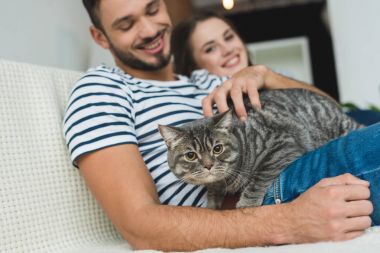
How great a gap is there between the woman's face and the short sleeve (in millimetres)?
929

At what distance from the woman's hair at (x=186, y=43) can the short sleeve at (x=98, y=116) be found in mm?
1016

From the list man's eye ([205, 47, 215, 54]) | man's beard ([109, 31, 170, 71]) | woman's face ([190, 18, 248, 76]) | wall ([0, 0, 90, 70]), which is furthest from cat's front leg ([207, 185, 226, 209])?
man's eye ([205, 47, 215, 54])

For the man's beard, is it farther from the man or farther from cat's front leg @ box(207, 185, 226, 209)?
cat's front leg @ box(207, 185, 226, 209)

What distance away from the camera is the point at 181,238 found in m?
0.94

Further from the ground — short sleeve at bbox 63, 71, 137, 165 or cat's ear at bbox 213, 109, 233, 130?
short sleeve at bbox 63, 71, 137, 165

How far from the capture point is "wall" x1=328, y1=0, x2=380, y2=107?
2.59 meters

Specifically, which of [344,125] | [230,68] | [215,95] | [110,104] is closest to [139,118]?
[110,104]

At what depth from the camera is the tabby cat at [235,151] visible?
1.13 meters

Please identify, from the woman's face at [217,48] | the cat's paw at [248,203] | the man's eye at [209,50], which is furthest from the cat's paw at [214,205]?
the man's eye at [209,50]

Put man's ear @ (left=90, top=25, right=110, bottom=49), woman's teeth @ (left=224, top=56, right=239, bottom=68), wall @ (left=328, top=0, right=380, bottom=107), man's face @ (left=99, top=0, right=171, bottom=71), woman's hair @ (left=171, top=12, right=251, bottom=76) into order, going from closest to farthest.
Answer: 1. man's face @ (left=99, top=0, right=171, bottom=71)
2. man's ear @ (left=90, top=25, right=110, bottom=49)
3. woman's teeth @ (left=224, top=56, right=239, bottom=68)
4. woman's hair @ (left=171, top=12, right=251, bottom=76)
5. wall @ (left=328, top=0, right=380, bottom=107)

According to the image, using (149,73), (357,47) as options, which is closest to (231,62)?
(149,73)

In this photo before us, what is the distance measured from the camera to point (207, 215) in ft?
3.12

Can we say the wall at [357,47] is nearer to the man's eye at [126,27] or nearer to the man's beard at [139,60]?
the man's beard at [139,60]

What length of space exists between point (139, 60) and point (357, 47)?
1.79 m
